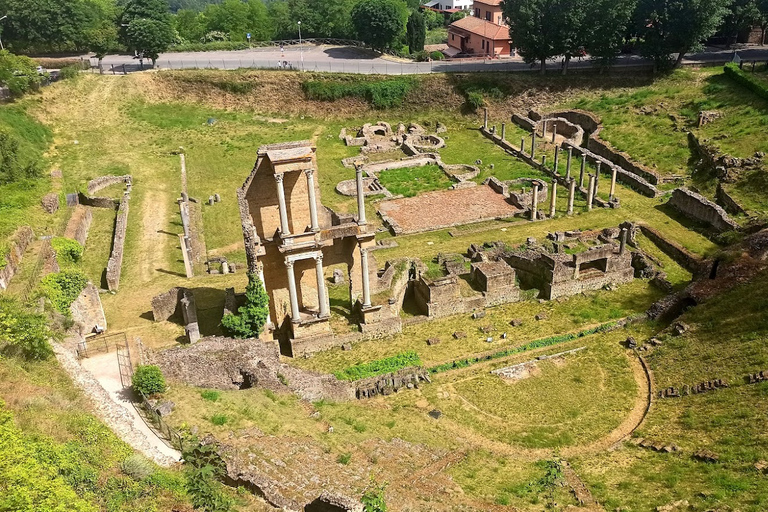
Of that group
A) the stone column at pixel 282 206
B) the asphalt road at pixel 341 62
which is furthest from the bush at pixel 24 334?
the asphalt road at pixel 341 62

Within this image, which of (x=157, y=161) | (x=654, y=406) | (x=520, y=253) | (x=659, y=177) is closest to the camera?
(x=654, y=406)

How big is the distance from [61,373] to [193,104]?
53.3 metres

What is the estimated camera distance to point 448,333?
30891 mm

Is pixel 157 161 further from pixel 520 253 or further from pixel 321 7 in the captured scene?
pixel 321 7

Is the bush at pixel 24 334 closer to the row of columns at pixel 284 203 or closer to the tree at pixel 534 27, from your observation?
the row of columns at pixel 284 203

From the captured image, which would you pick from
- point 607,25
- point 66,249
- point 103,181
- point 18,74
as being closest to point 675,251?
point 607,25

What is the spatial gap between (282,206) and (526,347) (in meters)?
13.3

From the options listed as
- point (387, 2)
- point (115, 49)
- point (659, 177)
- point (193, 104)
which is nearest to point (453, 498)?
point (659, 177)

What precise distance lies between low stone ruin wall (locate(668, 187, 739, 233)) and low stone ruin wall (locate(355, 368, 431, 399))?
24.5m

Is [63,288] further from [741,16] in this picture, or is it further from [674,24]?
[741,16]

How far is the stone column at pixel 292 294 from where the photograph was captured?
28.7m

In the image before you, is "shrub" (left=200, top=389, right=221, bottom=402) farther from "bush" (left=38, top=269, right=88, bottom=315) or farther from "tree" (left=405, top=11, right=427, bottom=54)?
"tree" (left=405, top=11, right=427, bottom=54)

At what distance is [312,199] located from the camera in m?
28.3

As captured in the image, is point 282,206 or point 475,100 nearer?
point 282,206
